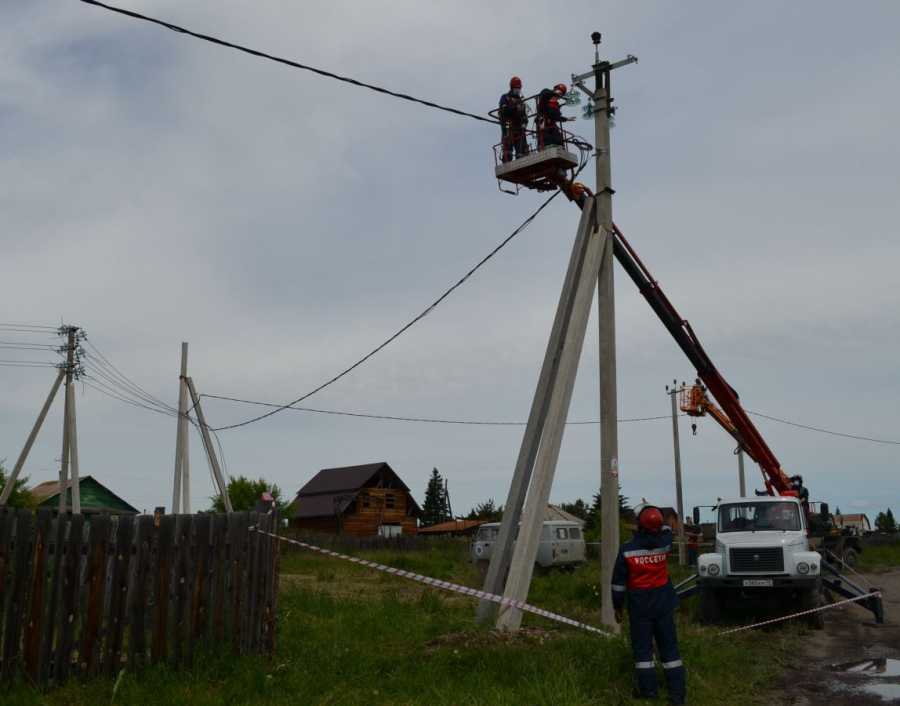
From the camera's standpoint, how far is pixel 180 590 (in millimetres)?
7629

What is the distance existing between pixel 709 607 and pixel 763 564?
1.17 meters

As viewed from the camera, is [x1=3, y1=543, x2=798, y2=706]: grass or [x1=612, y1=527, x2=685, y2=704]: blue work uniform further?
[x1=612, y1=527, x2=685, y2=704]: blue work uniform

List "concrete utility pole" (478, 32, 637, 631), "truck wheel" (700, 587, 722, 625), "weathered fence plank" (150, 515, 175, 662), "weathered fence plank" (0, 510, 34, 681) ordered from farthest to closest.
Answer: "truck wheel" (700, 587, 722, 625)
"concrete utility pole" (478, 32, 637, 631)
"weathered fence plank" (150, 515, 175, 662)
"weathered fence plank" (0, 510, 34, 681)

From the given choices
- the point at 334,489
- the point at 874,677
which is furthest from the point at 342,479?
the point at 874,677

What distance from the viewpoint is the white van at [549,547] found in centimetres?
2756

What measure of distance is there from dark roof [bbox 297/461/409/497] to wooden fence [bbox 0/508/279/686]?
162ft

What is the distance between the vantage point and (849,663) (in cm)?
1029

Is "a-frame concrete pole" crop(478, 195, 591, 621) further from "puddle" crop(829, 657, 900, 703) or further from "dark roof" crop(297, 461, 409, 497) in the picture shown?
"dark roof" crop(297, 461, 409, 497)

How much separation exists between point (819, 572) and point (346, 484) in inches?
1854

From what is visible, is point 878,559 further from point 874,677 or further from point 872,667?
A: point 874,677

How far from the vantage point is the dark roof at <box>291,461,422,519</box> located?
5656 centimetres

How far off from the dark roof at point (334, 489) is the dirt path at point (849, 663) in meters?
42.9

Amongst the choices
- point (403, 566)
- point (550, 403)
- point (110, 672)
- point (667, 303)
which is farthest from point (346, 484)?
point (110, 672)

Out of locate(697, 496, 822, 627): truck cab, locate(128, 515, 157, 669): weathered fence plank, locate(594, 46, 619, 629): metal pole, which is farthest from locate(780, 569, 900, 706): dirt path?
locate(128, 515, 157, 669): weathered fence plank
